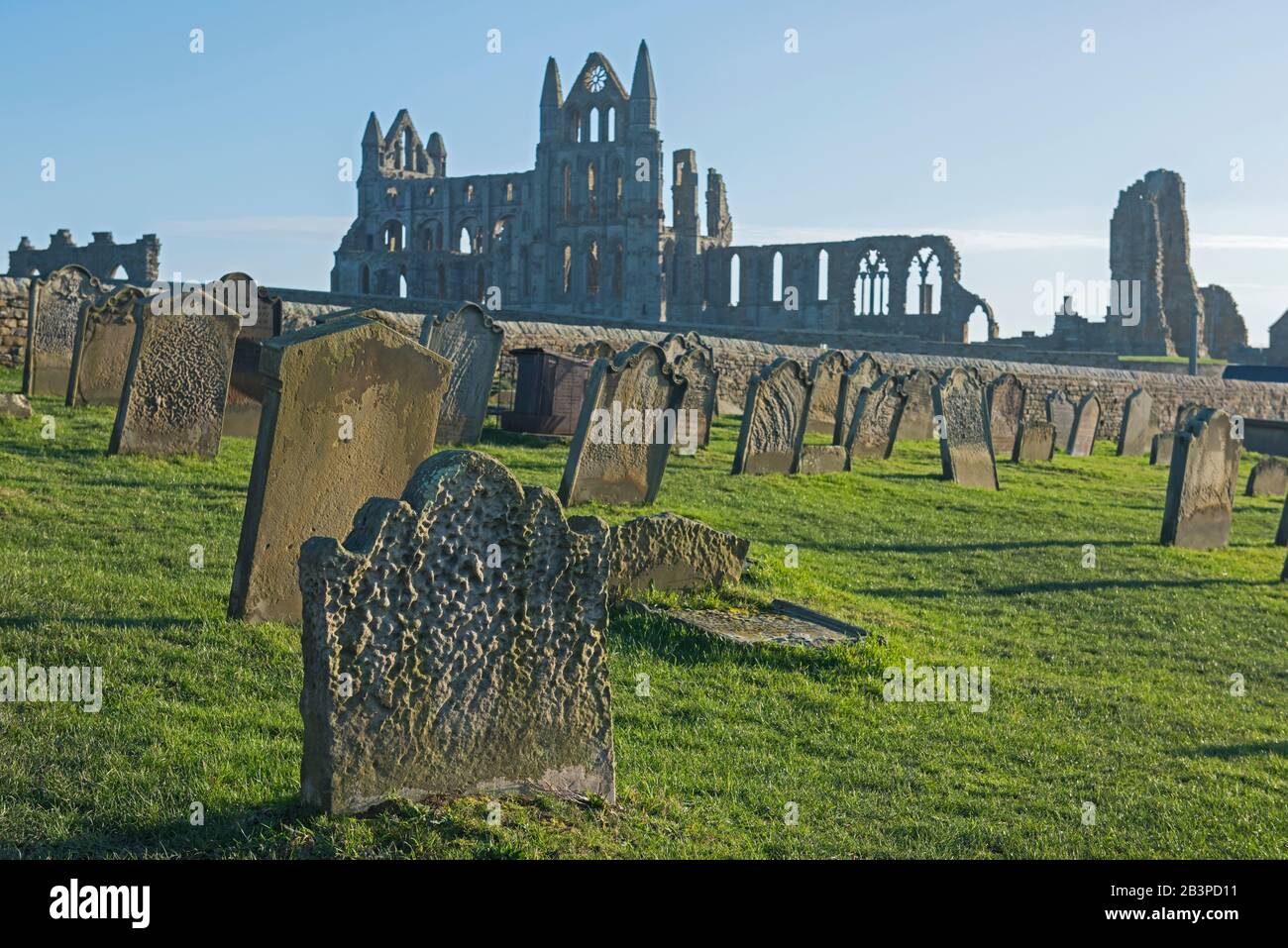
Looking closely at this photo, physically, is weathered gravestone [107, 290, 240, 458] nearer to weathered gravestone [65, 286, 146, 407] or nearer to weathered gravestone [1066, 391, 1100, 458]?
weathered gravestone [65, 286, 146, 407]

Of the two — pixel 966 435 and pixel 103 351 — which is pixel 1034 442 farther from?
pixel 103 351

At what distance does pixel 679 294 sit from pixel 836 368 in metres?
38.7

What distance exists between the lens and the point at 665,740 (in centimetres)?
509

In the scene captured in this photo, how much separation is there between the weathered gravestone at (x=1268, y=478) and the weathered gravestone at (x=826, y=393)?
5.66m

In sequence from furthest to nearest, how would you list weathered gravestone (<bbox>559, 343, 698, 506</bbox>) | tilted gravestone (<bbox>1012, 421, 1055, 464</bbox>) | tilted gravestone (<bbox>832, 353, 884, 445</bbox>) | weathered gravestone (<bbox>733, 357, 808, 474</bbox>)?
tilted gravestone (<bbox>1012, 421, 1055, 464</bbox>)
tilted gravestone (<bbox>832, 353, 884, 445</bbox>)
weathered gravestone (<bbox>733, 357, 808, 474</bbox>)
weathered gravestone (<bbox>559, 343, 698, 506</bbox>)

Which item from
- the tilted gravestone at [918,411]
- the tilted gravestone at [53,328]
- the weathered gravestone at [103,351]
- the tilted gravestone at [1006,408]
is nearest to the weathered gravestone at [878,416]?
the tilted gravestone at [918,411]

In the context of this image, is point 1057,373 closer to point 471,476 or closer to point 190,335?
point 190,335

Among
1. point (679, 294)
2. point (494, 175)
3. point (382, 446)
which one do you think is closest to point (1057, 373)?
point (382, 446)

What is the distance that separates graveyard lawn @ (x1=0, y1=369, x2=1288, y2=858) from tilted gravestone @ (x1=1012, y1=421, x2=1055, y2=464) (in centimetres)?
822

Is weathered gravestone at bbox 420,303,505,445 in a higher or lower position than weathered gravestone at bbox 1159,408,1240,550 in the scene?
higher

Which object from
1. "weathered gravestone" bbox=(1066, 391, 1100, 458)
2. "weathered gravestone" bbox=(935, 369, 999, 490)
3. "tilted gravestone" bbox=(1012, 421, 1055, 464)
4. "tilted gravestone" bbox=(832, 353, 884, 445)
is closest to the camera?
"weathered gravestone" bbox=(935, 369, 999, 490)

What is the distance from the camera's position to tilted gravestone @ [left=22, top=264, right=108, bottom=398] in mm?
13445

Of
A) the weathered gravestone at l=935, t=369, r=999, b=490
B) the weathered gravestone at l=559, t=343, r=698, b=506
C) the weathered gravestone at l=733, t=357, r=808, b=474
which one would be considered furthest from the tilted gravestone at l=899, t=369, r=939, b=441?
the weathered gravestone at l=559, t=343, r=698, b=506

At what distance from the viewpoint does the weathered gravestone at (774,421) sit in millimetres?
13680
